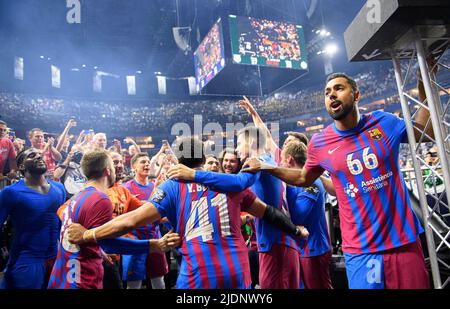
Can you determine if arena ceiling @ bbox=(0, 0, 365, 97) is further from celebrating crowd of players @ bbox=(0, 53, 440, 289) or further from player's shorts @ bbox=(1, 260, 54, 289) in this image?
player's shorts @ bbox=(1, 260, 54, 289)

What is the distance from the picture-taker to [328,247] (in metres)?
3.16

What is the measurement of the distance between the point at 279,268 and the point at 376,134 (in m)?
1.48

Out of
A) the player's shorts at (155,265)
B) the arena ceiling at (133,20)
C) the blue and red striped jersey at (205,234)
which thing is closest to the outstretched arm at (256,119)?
the blue and red striped jersey at (205,234)

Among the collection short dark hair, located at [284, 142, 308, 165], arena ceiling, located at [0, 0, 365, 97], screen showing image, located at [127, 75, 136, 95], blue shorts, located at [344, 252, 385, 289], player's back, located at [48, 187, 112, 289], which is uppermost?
screen showing image, located at [127, 75, 136, 95]

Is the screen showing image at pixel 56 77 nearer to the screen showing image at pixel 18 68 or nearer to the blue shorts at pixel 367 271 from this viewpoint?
the screen showing image at pixel 18 68

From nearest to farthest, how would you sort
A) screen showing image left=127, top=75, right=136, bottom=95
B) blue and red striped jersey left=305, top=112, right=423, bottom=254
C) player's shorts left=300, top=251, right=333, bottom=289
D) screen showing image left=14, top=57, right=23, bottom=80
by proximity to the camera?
blue and red striped jersey left=305, top=112, right=423, bottom=254 → player's shorts left=300, top=251, right=333, bottom=289 → screen showing image left=14, top=57, right=23, bottom=80 → screen showing image left=127, top=75, right=136, bottom=95

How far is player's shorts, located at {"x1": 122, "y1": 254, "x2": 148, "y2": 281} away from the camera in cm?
387

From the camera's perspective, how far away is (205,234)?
2092 millimetres

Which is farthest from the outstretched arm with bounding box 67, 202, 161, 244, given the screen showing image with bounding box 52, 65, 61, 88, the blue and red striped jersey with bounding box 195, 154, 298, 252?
the screen showing image with bounding box 52, 65, 61, 88

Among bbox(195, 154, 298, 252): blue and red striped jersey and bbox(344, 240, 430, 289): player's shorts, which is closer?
bbox(344, 240, 430, 289): player's shorts

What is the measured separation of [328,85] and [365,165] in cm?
72

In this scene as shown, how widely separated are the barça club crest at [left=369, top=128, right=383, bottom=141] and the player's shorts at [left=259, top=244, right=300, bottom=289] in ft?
4.21

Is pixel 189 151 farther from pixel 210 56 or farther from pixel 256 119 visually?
→ pixel 210 56
